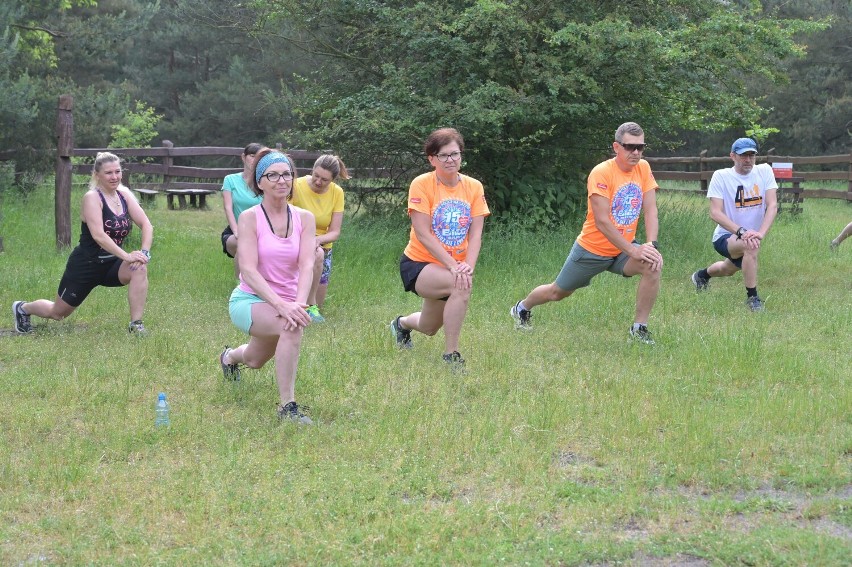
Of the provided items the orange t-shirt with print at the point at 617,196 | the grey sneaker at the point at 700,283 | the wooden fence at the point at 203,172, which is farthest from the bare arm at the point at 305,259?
the wooden fence at the point at 203,172

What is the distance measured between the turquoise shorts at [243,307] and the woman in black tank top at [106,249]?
8.97ft

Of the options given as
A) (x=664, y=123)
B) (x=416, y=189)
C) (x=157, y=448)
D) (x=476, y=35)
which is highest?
(x=476, y=35)

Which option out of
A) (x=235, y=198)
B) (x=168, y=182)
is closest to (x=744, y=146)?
(x=235, y=198)

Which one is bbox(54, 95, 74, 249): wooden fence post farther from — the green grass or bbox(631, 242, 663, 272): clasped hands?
bbox(631, 242, 663, 272): clasped hands

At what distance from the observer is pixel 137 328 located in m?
9.30

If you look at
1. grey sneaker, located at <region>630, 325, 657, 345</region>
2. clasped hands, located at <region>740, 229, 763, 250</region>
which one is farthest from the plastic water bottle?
clasped hands, located at <region>740, 229, 763, 250</region>

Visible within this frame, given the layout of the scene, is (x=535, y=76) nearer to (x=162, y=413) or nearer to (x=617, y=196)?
(x=617, y=196)

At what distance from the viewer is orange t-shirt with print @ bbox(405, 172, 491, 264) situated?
25.4ft

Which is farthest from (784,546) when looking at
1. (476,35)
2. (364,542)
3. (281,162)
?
(476,35)

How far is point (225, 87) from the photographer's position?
44.7 metres

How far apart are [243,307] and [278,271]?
315 millimetres

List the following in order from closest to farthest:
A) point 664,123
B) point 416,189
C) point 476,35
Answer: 1. point 416,189
2. point 476,35
3. point 664,123

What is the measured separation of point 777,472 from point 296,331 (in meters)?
2.84

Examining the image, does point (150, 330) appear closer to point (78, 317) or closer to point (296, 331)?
point (78, 317)
